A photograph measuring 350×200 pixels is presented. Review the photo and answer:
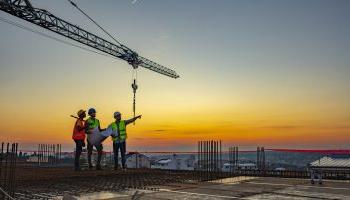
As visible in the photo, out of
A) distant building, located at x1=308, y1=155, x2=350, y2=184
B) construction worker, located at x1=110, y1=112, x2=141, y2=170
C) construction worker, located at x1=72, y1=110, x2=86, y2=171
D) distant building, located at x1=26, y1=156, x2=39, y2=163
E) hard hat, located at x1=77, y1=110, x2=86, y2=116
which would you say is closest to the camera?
hard hat, located at x1=77, y1=110, x2=86, y2=116

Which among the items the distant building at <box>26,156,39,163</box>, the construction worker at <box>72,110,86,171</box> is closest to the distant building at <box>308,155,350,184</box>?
the construction worker at <box>72,110,86,171</box>

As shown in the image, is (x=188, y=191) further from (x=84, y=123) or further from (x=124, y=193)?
(x=84, y=123)

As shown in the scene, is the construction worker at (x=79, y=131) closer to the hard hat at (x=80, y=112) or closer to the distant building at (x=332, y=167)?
the hard hat at (x=80, y=112)

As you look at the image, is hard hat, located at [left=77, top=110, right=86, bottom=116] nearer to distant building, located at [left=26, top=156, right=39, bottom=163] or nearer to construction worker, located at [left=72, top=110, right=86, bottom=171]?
construction worker, located at [left=72, top=110, right=86, bottom=171]

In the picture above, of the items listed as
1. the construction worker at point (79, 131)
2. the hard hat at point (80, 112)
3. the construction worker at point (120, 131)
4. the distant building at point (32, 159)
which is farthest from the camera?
the distant building at point (32, 159)

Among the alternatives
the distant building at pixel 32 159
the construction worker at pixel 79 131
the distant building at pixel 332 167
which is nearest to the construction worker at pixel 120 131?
the construction worker at pixel 79 131

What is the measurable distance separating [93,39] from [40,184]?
34.0 metres

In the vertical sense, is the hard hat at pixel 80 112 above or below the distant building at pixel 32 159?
above

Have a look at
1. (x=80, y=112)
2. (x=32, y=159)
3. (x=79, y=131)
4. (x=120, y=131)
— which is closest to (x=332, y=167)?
(x=120, y=131)

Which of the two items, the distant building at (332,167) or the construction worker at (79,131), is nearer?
the construction worker at (79,131)

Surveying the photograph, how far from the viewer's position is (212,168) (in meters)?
22.3

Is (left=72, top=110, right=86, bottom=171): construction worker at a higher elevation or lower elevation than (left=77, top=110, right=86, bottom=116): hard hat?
lower

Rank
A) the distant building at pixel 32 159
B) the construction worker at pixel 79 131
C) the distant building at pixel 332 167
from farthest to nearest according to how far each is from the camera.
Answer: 1. the distant building at pixel 32 159
2. the distant building at pixel 332 167
3. the construction worker at pixel 79 131

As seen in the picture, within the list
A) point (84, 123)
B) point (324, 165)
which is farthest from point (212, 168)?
point (84, 123)
